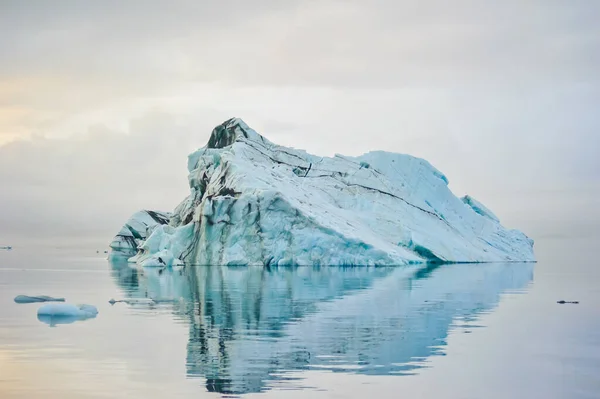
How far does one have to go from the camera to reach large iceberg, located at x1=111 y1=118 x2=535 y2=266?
34844 mm

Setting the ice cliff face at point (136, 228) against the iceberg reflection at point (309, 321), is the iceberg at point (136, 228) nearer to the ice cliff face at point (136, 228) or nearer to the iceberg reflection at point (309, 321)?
the ice cliff face at point (136, 228)

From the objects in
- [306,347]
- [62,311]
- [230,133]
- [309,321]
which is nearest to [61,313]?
[62,311]

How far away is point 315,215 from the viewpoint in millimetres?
35375

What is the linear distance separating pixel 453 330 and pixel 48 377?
6.71 metres

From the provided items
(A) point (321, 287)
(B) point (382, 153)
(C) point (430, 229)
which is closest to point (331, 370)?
(A) point (321, 287)

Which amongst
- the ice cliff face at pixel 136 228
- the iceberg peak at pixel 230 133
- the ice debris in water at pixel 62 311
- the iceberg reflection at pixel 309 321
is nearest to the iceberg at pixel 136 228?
the ice cliff face at pixel 136 228

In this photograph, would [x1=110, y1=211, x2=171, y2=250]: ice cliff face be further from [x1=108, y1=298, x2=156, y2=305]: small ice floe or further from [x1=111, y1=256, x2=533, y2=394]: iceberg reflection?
[x1=108, y1=298, x2=156, y2=305]: small ice floe

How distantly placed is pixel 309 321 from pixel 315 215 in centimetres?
2194

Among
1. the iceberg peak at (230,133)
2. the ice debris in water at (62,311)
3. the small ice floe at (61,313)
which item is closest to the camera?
A: the small ice floe at (61,313)

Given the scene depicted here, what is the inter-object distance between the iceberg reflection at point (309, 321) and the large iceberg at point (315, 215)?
8.96m

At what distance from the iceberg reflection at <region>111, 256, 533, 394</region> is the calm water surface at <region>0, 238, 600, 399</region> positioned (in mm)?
30

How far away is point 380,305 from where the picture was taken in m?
16.8

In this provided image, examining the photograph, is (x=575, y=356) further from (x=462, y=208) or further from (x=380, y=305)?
(x=462, y=208)

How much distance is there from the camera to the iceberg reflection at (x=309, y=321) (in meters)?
9.07
